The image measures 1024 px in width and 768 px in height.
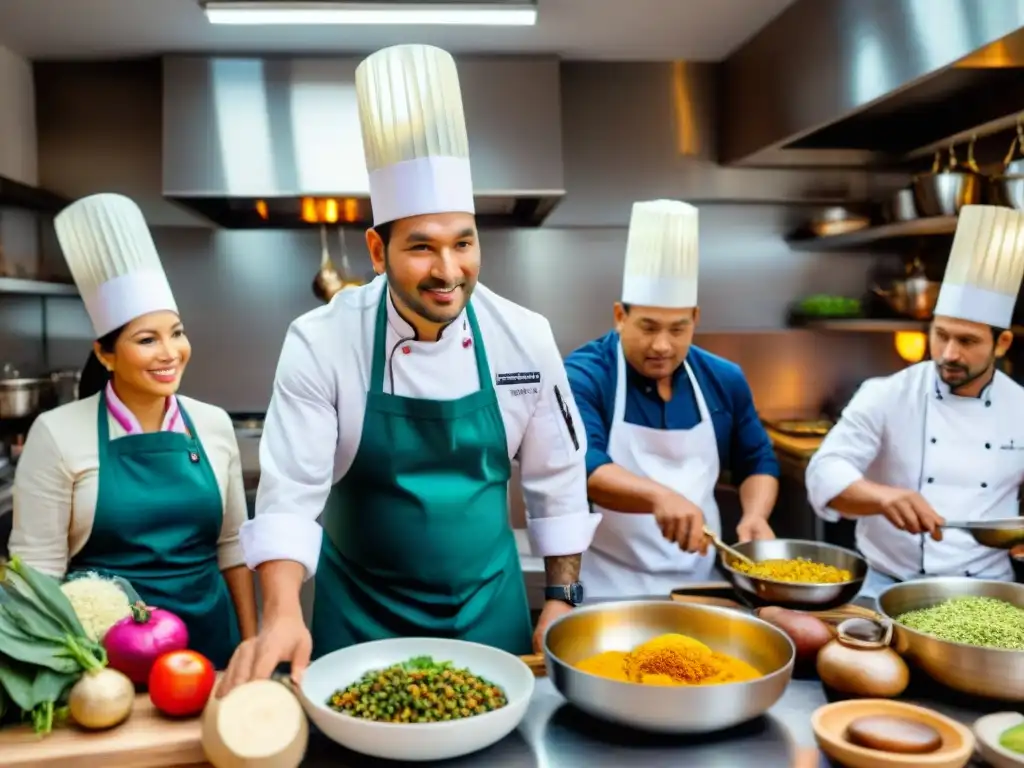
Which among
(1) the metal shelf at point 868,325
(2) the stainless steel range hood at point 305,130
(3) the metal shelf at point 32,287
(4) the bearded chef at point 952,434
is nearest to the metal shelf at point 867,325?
(1) the metal shelf at point 868,325

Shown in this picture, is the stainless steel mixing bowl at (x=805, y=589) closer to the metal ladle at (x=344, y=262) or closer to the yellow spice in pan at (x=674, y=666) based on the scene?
the yellow spice in pan at (x=674, y=666)

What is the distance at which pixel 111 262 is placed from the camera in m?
2.12

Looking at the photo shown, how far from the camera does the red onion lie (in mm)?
1329

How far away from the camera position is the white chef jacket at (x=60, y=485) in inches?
75.1

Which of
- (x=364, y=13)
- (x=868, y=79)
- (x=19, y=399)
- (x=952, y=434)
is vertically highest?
(x=364, y=13)

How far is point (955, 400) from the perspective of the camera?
2.62 meters

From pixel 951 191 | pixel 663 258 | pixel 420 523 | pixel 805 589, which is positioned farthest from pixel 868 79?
pixel 420 523

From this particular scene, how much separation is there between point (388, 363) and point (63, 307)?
3238 millimetres

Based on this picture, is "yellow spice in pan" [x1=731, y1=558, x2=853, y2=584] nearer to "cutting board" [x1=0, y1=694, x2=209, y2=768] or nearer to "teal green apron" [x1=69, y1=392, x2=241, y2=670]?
"cutting board" [x1=0, y1=694, x2=209, y2=768]

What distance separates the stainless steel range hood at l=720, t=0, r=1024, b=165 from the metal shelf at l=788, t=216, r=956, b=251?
1.27ft

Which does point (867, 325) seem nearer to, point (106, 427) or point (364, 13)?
point (364, 13)

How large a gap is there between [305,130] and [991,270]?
8.82 feet

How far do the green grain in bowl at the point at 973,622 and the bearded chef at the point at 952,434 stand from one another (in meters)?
0.78

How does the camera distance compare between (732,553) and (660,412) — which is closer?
(732,553)
